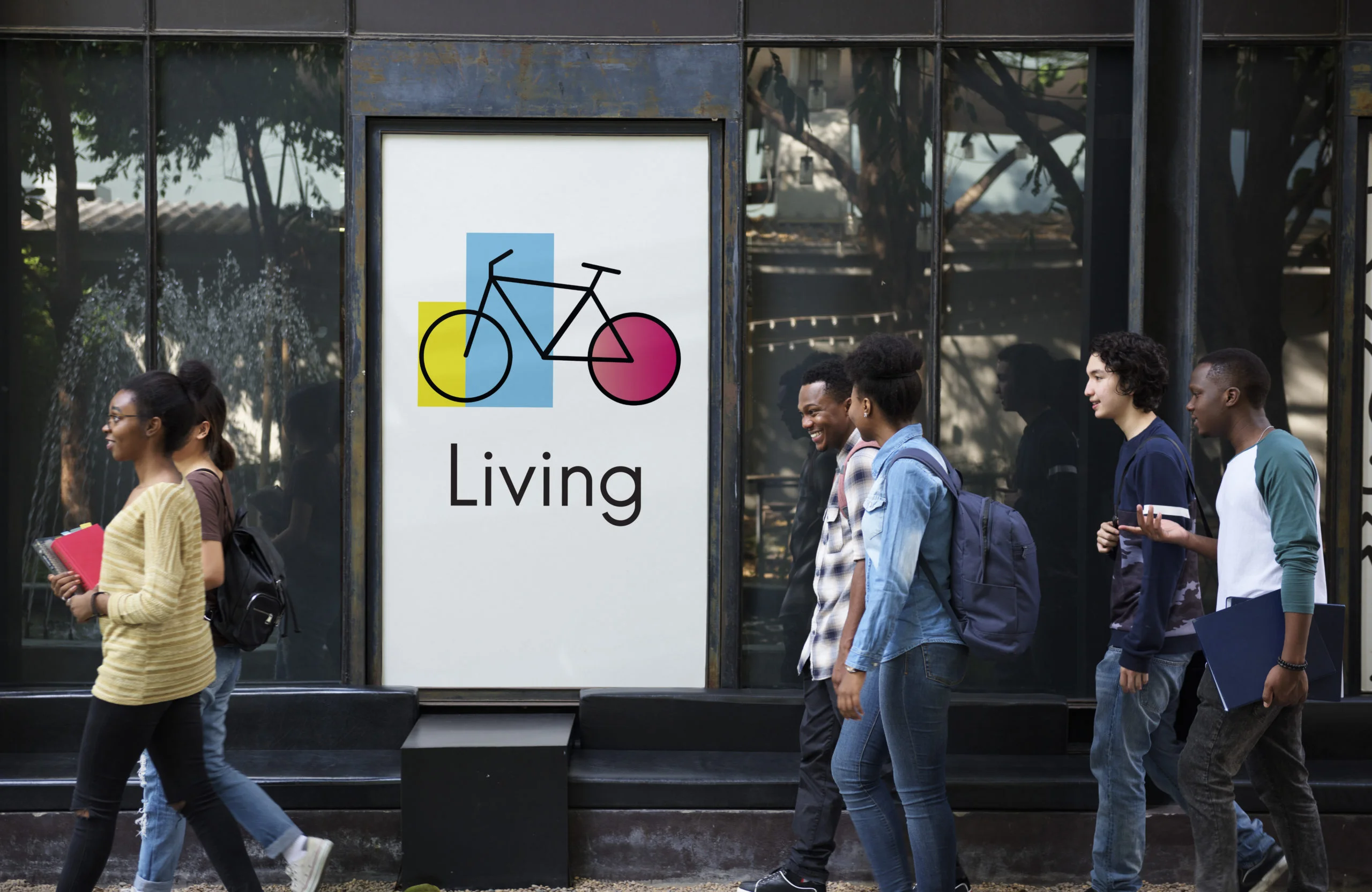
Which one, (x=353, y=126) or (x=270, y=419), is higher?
(x=353, y=126)

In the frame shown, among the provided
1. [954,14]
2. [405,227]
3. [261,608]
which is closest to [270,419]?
[405,227]

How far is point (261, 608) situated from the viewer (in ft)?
13.7

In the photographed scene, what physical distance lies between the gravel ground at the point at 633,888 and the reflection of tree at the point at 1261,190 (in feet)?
8.64

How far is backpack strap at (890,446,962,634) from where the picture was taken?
150 inches

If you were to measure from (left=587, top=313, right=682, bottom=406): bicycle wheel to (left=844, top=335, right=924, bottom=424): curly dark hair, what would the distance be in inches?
76.4

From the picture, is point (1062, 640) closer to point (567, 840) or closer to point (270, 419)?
point (567, 840)

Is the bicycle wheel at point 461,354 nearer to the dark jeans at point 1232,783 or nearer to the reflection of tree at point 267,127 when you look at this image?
the reflection of tree at point 267,127

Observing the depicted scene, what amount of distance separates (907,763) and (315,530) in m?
3.30

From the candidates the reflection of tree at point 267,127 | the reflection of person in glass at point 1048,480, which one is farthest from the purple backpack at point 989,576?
the reflection of tree at point 267,127

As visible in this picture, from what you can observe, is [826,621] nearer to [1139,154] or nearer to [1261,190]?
[1139,154]

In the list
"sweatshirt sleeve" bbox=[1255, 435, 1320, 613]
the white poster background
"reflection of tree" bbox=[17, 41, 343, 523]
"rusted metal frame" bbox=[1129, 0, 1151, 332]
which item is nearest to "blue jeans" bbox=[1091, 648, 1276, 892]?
"sweatshirt sleeve" bbox=[1255, 435, 1320, 613]

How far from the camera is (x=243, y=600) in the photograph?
4.16m

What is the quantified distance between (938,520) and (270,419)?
11.5ft

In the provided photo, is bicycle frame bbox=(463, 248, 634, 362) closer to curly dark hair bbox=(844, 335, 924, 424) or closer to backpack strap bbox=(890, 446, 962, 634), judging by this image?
curly dark hair bbox=(844, 335, 924, 424)
